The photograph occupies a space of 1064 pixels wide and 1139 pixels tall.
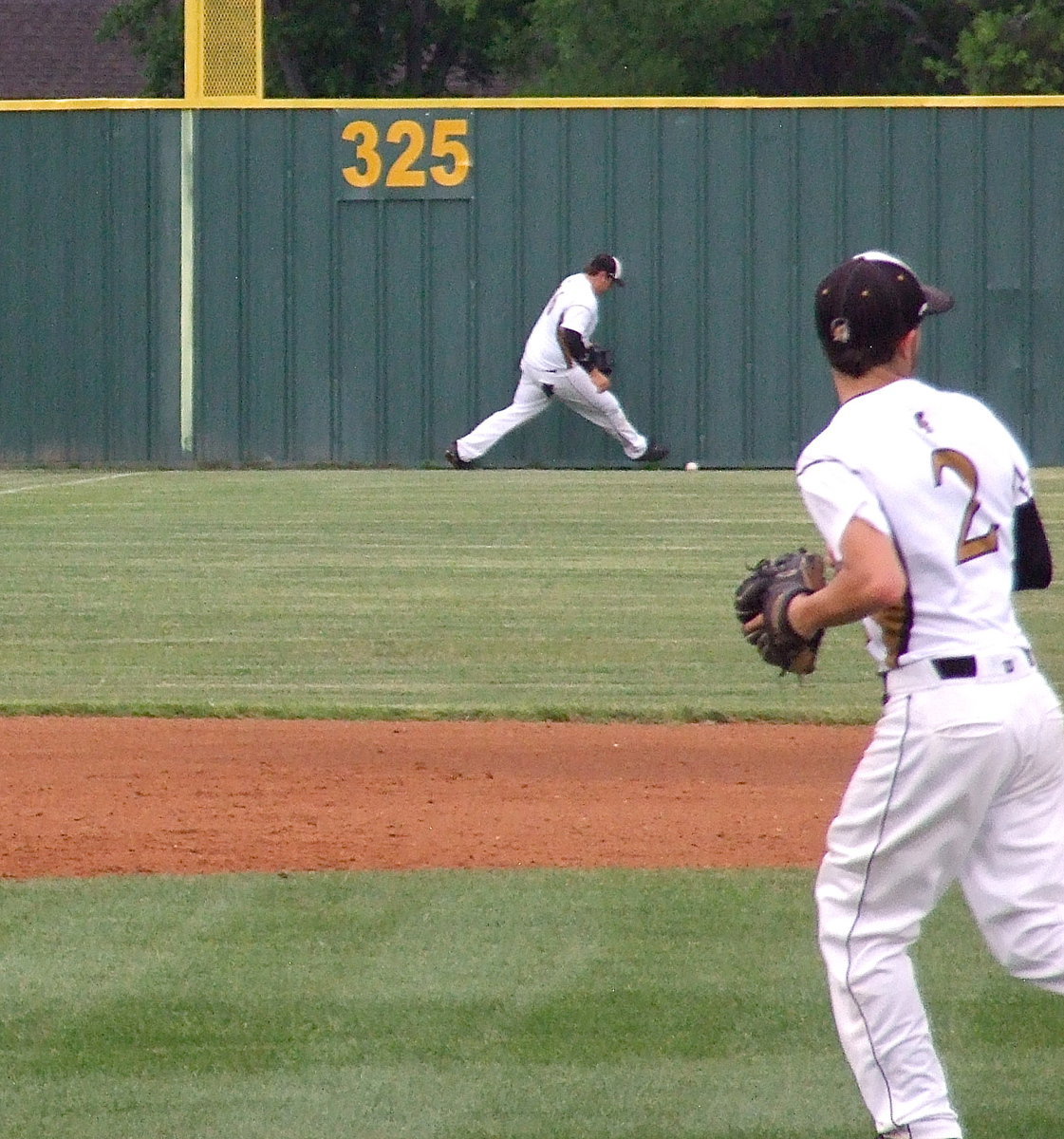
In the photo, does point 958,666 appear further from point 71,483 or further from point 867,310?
point 71,483

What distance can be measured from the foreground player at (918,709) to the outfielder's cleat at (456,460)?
15.3 m

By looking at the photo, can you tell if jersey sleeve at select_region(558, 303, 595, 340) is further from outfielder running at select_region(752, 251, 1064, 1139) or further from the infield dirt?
outfielder running at select_region(752, 251, 1064, 1139)

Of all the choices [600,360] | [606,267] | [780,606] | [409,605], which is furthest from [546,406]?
[780,606]

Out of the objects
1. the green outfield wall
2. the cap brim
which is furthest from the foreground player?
the green outfield wall

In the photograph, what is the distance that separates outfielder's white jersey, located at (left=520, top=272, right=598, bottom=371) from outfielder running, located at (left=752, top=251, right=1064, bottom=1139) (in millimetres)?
14203

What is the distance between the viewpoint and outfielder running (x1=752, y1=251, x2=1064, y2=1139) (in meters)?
3.74

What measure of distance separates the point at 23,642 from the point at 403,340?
369 inches

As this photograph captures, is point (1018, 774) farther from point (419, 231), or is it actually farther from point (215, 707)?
point (419, 231)

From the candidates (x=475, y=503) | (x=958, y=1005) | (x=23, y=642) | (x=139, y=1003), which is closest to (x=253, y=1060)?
(x=139, y=1003)

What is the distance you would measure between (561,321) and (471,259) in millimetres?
1817

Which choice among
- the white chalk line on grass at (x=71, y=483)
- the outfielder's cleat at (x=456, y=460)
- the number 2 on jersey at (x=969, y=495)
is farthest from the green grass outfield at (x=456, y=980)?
the outfielder's cleat at (x=456, y=460)

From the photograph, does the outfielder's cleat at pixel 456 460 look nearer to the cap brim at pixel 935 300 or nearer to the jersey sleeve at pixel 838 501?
the cap brim at pixel 935 300

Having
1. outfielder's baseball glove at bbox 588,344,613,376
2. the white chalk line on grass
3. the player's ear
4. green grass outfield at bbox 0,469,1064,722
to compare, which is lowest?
green grass outfield at bbox 0,469,1064,722

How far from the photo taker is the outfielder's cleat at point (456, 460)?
62.8 ft
